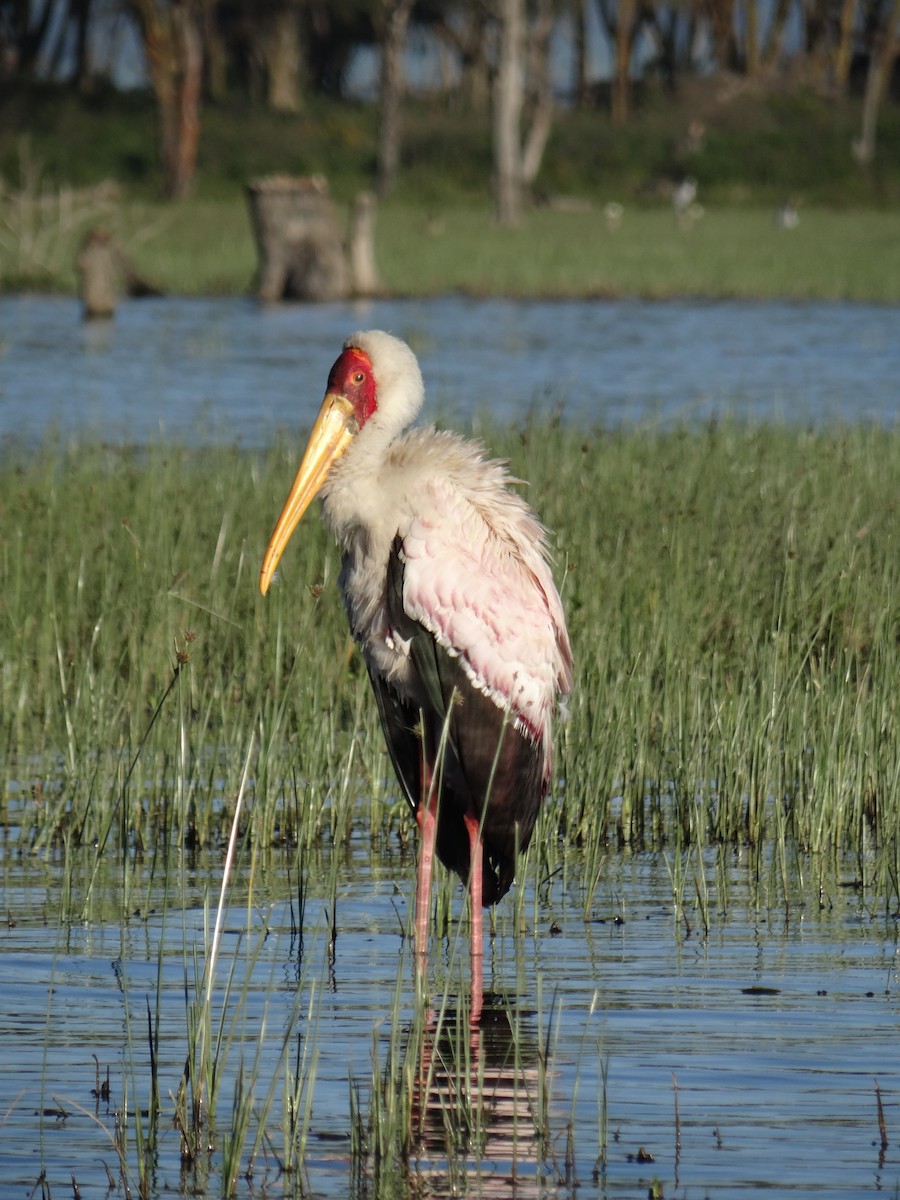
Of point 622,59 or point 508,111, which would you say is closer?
point 508,111

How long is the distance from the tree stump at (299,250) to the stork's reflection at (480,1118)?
79.2 ft

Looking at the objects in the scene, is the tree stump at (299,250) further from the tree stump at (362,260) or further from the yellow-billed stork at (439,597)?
the yellow-billed stork at (439,597)

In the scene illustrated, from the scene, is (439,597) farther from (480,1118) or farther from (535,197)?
(535,197)

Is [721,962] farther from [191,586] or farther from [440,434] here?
[191,586]

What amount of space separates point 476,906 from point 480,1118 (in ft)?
3.62

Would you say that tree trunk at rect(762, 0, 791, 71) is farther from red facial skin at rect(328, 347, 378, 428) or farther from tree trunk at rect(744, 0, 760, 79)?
red facial skin at rect(328, 347, 378, 428)

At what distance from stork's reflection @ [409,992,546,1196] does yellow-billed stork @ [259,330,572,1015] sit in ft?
1.00

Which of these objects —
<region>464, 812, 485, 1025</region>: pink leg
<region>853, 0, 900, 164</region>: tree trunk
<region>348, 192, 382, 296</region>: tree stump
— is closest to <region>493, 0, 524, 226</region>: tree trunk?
<region>348, 192, 382, 296</region>: tree stump

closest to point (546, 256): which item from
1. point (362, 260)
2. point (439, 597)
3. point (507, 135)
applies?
point (362, 260)

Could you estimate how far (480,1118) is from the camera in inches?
155

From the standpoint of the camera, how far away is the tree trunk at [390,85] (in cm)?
4534

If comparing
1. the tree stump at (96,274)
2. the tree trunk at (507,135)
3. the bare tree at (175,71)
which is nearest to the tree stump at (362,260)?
the tree stump at (96,274)

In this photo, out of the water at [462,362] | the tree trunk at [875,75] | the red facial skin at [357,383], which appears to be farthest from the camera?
the tree trunk at [875,75]

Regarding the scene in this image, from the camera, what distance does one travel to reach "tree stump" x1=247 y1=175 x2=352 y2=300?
28.3 m
